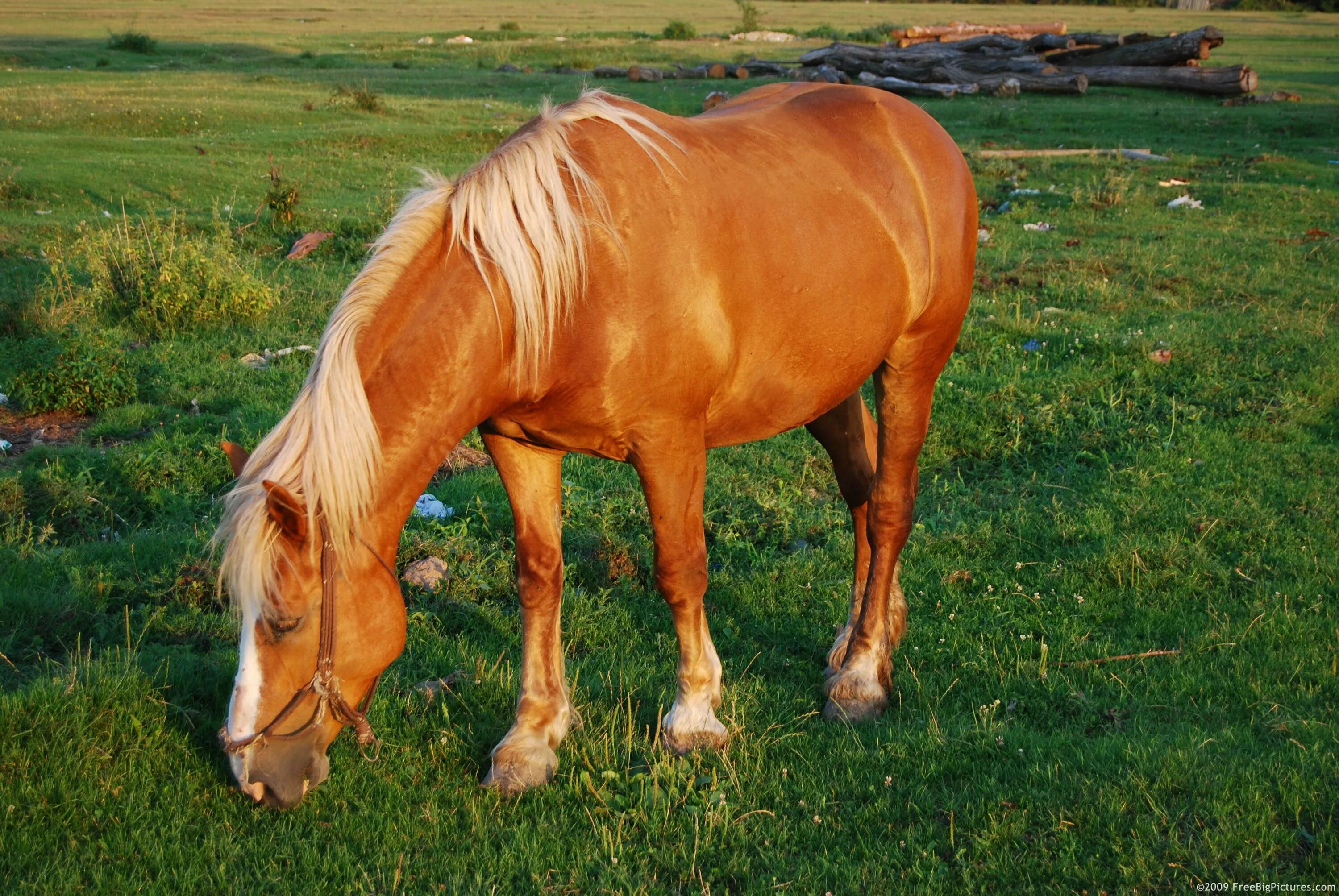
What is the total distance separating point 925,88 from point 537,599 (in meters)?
23.3

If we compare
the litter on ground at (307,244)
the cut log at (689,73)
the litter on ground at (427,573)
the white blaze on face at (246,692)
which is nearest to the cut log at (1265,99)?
the cut log at (689,73)

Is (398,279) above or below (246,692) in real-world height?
above

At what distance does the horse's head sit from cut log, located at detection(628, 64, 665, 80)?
25.3m

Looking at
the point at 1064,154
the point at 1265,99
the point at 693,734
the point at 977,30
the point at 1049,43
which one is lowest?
the point at 693,734

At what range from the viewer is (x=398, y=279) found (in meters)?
3.16

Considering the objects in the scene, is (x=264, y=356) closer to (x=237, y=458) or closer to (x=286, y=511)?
(x=237, y=458)

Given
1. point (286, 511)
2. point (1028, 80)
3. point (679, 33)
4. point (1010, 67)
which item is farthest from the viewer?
point (679, 33)

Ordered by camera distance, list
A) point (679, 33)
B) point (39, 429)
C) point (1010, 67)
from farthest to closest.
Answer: point (679, 33), point (1010, 67), point (39, 429)

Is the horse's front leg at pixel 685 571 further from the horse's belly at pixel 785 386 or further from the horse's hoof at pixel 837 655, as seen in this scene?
the horse's hoof at pixel 837 655

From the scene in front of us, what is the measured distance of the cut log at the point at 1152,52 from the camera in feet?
81.6

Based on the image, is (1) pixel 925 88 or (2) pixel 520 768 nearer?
(2) pixel 520 768

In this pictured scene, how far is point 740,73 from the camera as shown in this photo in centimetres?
2750

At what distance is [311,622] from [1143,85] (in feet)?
88.8

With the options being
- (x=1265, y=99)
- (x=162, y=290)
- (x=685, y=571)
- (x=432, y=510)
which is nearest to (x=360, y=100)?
(x=162, y=290)
